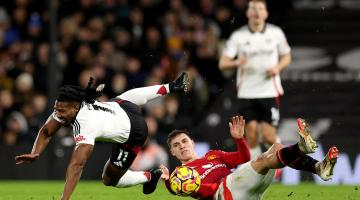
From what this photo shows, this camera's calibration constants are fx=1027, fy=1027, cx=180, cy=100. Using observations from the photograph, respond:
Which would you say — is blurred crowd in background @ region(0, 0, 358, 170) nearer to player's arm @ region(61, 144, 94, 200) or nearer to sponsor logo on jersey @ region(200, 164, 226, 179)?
sponsor logo on jersey @ region(200, 164, 226, 179)

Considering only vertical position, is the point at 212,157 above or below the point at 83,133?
below

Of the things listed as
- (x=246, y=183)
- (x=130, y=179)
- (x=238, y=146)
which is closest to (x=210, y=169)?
(x=238, y=146)

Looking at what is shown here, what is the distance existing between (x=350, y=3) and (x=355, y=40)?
0.76m

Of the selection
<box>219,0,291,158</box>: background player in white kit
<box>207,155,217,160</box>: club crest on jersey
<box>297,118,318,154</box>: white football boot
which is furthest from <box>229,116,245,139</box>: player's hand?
<box>219,0,291,158</box>: background player in white kit

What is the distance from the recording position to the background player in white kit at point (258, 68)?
12.2 m

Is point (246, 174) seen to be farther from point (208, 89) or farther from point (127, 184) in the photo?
point (208, 89)

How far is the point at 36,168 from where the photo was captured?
49.0 ft

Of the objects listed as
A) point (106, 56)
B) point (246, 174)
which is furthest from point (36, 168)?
point (246, 174)

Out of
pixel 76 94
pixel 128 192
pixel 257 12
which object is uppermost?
pixel 257 12

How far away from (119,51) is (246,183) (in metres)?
8.49

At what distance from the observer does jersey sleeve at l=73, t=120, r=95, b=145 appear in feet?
28.1

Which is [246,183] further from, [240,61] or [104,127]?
[240,61]

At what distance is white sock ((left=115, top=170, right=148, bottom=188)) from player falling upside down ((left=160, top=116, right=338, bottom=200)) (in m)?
1.43

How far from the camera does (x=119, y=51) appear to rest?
1622cm
